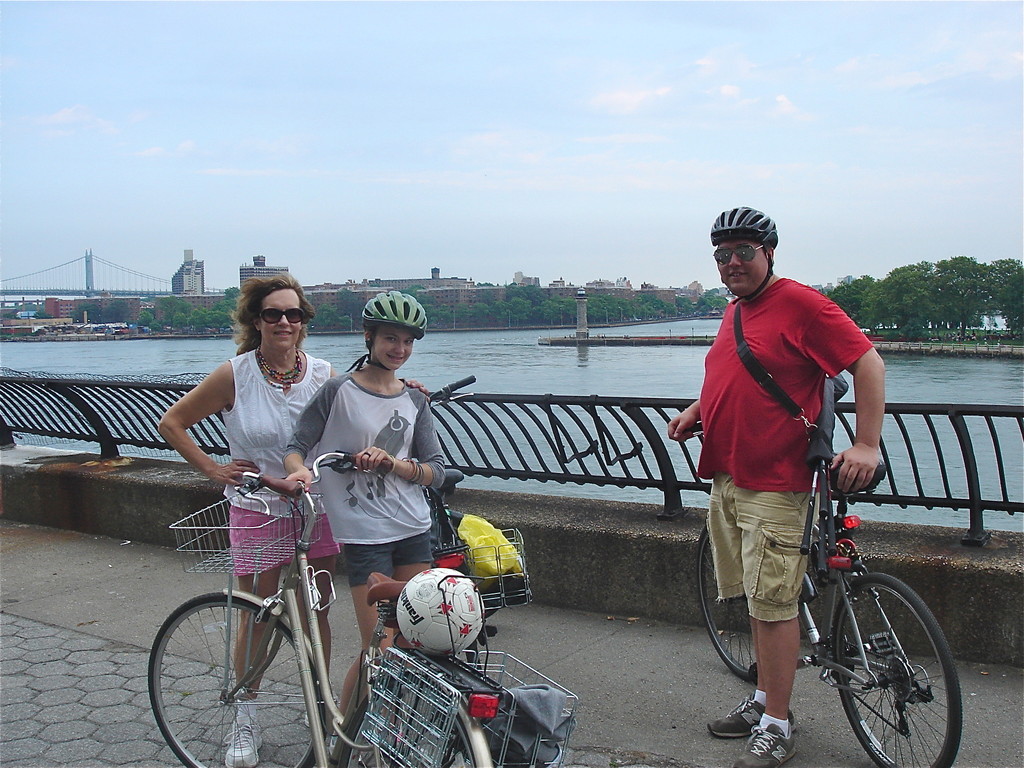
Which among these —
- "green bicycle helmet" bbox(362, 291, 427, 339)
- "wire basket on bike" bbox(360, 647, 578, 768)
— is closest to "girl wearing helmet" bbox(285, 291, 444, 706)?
"green bicycle helmet" bbox(362, 291, 427, 339)

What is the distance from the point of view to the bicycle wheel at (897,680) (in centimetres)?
319

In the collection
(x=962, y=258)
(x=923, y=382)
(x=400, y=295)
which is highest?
(x=962, y=258)

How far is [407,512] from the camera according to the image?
3387mm

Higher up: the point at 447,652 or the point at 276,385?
the point at 276,385

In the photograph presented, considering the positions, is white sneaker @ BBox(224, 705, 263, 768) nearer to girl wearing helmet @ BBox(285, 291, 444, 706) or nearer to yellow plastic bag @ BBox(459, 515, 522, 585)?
girl wearing helmet @ BBox(285, 291, 444, 706)

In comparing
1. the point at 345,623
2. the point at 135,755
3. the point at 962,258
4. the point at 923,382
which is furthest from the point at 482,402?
the point at 962,258

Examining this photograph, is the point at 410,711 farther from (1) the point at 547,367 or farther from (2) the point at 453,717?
(1) the point at 547,367

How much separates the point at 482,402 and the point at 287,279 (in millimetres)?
2573

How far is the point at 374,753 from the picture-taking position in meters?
2.74

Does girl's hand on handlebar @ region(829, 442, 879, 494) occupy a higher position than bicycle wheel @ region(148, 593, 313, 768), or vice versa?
girl's hand on handlebar @ region(829, 442, 879, 494)

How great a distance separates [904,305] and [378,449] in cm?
4523

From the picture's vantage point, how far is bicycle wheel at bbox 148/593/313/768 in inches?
136

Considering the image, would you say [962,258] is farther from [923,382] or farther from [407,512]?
[407,512]

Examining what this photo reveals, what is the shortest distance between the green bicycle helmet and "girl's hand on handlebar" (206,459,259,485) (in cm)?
75
